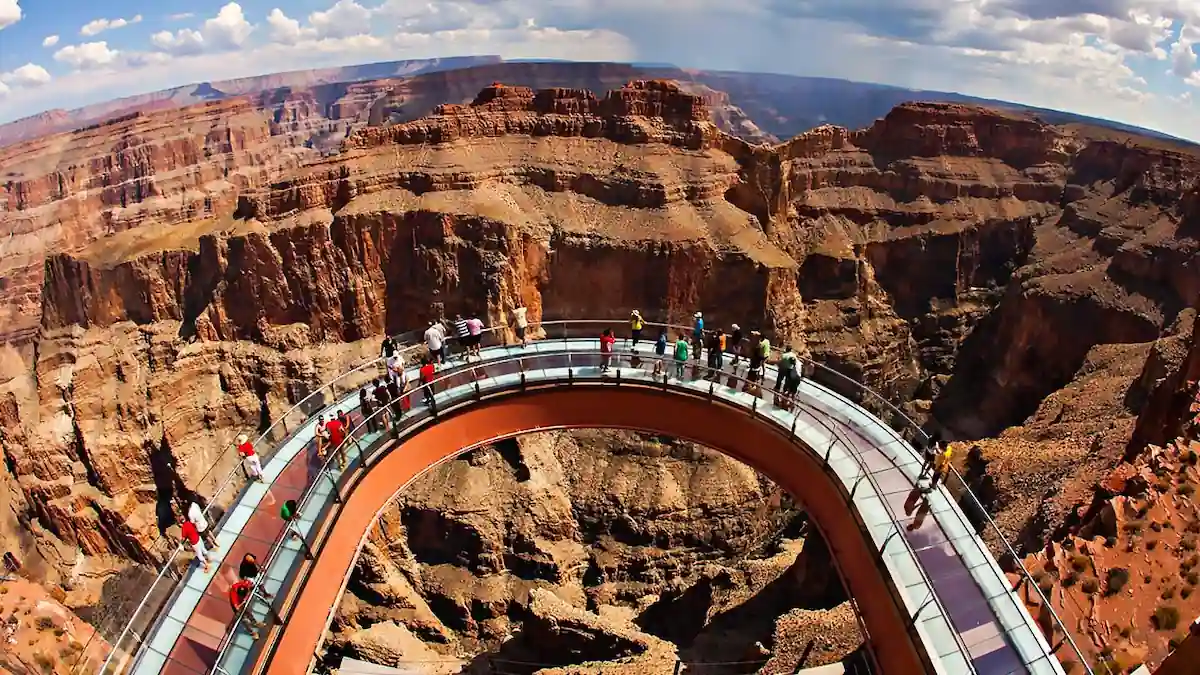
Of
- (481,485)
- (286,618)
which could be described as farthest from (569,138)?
(286,618)

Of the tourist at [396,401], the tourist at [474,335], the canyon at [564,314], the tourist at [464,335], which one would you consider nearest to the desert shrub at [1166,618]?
the canyon at [564,314]

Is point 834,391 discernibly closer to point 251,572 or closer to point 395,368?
point 395,368

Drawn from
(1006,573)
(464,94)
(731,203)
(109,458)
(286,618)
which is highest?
(464,94)

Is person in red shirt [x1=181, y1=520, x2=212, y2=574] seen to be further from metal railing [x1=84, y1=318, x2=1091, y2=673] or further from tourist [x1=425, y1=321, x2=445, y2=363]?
tourist [x1=425, y1=321, x2=445, y2=363]

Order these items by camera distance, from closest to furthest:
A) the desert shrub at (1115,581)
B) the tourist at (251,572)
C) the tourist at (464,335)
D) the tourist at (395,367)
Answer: the tourist at (251,572)
the desert shrub at (1115,581)
the tourist at (395,367)
the tourist at (464,335)

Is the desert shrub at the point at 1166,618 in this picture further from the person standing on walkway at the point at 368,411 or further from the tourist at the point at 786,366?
the person standing on walkway at the point at 368,411

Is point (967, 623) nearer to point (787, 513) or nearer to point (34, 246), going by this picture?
point (787, 513)
